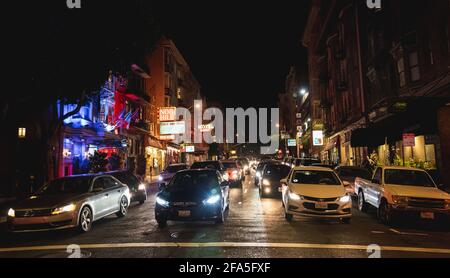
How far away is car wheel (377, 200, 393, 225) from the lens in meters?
10.4

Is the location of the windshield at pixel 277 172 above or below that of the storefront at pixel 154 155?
below

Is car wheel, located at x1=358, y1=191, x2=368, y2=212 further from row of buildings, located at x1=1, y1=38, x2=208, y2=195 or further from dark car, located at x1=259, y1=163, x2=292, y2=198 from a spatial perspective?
row of buildings, located at x1=1, y1=38, x2=208, y2=195

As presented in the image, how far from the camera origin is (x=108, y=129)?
2978cm

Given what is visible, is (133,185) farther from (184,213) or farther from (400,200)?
Answer: (400,200)

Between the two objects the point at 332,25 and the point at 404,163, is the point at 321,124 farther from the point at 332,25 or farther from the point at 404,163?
the point at 404,163

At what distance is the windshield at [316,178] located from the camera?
11.7 metres

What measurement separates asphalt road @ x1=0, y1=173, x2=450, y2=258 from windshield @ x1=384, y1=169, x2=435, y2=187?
4.25 feet

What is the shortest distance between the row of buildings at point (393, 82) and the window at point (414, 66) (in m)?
0.06

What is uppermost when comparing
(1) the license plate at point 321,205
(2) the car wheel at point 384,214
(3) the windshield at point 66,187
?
(3) the windshield at point 66,187

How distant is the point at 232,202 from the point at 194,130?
57.5 meters

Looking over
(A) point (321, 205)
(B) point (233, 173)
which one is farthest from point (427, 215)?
(B) point (233, 173)

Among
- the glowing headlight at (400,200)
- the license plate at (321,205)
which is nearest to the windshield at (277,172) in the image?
the license plate at (321,205)

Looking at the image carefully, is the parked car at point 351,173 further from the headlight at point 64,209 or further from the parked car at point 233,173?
the headlight at point 64,209
